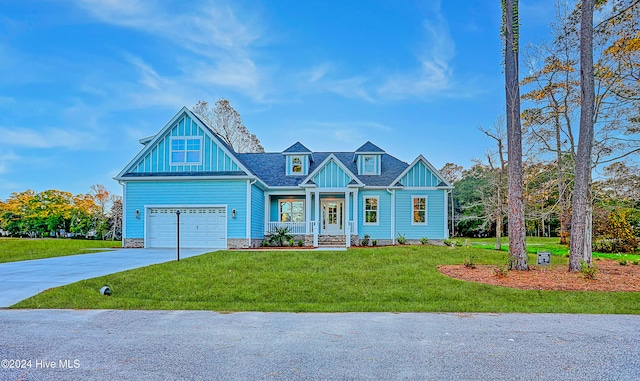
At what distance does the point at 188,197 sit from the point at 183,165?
1.65 m

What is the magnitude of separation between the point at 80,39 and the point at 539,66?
845 inches

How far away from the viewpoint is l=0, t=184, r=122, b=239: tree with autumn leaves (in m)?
34.7

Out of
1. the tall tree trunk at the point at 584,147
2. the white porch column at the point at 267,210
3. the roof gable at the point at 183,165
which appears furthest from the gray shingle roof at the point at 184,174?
the tall tree trunk at the point at 584,147

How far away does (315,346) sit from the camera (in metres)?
3.95

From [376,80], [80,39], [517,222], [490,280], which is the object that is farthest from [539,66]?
[80,39]

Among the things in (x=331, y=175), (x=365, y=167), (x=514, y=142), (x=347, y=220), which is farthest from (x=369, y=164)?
(x=514, y=142)

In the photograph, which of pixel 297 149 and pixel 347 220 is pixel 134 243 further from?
pixel 347 220

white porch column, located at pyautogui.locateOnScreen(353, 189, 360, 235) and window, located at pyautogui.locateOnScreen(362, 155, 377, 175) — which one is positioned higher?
window, located at pyautogui.locateOnScreen(362, 155, 377, 175)

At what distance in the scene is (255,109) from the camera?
2403 centimetres

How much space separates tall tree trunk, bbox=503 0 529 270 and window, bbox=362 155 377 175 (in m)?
10.3

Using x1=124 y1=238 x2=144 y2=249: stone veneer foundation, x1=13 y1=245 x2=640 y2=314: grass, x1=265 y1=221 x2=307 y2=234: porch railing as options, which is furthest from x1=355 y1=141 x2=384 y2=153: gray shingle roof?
x1=124 y1=238 x2=144 y2=249: stone veneer foundation

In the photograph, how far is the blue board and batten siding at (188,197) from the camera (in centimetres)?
1686

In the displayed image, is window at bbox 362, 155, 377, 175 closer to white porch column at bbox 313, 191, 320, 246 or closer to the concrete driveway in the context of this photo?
white porch column at bbox 313, 191, 320, 246

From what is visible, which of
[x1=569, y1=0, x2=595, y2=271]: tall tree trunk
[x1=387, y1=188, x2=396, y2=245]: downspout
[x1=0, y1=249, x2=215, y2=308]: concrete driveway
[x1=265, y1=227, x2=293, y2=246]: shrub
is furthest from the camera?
[x1=387, y1=188, x2=396, y2=245]: downspout
